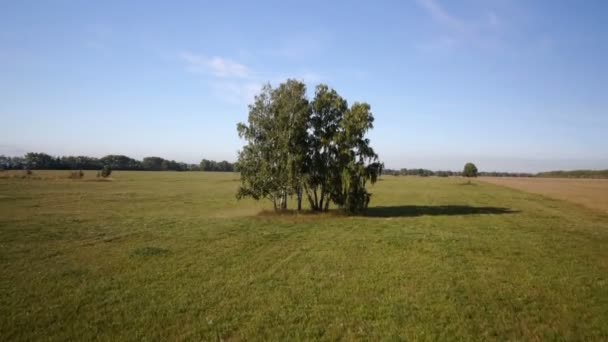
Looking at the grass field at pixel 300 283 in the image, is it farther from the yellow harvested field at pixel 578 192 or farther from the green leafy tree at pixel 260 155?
the yellow harvested field at pixel 578 192

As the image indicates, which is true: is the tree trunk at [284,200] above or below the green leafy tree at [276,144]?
below

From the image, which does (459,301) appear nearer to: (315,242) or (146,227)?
(315,242)

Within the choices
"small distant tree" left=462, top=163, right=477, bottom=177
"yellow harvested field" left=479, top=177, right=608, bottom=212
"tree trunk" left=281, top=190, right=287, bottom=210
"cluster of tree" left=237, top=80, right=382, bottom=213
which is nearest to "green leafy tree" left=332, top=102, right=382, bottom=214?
"cluster of tree" left=237, top=80, right=382, bottom=213

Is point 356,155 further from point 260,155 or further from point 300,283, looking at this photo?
point 300,283

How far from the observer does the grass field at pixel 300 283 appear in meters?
9.05

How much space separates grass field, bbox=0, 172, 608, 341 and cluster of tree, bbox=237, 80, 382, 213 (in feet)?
27.3

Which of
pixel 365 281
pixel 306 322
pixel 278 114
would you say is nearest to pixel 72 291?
pixel 306 322

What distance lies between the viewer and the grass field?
9047mm

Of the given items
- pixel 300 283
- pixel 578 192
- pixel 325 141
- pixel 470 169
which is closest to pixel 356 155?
pixel 325 141

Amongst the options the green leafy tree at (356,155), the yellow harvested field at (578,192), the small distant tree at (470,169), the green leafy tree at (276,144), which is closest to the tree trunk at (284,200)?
the green leafy tree at (276,144)

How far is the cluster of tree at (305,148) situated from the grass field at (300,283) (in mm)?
8307

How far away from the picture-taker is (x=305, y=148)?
32.1 m

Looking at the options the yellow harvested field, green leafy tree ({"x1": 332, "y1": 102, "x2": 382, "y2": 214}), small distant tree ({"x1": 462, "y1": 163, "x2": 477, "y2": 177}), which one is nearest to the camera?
green leafy tree ({"x1": 332, "y1": 102, "x2": 382, "y2": 214})

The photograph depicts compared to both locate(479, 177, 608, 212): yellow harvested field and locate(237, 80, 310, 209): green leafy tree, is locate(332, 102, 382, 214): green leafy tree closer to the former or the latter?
locate(237, 80, 310, 209): green leafy tree
